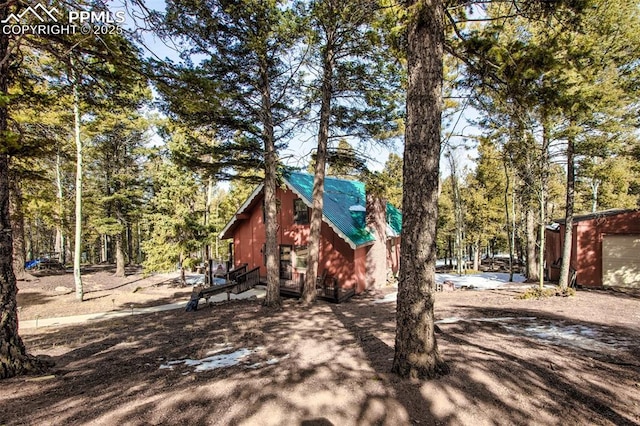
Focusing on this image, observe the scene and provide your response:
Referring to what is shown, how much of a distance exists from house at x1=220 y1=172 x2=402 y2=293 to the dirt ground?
18.7ft

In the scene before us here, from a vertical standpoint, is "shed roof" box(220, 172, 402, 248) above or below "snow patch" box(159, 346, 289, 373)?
above

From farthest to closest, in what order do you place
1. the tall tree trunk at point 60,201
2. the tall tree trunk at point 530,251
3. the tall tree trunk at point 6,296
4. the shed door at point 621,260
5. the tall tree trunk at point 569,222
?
the tall tree trunk at point 530,251 < the tall tree trunk at point 60,201 < the shed door at point 621,260 < the tall tree trunk at point 569,222 < the tall tree trunk at point 6,296

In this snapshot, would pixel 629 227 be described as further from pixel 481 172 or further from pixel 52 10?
pixel 52 10

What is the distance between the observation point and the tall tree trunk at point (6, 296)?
5039 millimetres

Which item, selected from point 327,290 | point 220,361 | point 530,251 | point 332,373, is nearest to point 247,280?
point 327,290

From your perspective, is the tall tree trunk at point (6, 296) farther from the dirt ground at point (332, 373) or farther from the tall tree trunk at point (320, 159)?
the tall tree trunk at point (320, 159)

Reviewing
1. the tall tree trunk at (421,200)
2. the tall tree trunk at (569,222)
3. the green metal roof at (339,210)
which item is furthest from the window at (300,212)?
the tall tree trunk at (421,200)

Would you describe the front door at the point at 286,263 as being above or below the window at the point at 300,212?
below

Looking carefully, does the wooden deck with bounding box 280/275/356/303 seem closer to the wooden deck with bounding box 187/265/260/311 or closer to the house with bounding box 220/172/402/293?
the house with bounding box 220/172/402/293

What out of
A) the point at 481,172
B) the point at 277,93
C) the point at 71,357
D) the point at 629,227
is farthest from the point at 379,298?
the point at 481,172

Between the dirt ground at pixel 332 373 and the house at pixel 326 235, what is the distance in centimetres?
570

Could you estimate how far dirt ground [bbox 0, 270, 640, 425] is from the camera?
3.44 meters

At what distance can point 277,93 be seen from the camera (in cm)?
1181

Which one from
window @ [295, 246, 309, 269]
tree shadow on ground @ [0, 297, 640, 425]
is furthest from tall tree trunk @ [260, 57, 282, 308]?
window @ [295, 246, 309, 269]
